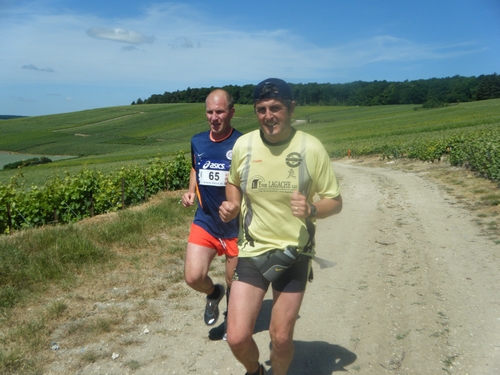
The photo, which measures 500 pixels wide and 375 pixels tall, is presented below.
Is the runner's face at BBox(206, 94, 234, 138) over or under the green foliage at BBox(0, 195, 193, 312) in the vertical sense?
over

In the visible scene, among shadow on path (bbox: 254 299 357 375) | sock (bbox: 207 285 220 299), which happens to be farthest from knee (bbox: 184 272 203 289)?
shadow on path (bbox: 254 299 357 375)

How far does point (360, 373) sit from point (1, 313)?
312cm

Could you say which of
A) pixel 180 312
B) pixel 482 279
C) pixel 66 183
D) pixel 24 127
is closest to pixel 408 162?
pixel 66 183

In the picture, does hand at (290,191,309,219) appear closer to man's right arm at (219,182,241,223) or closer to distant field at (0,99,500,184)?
man's right arm at (219,182,241,223)

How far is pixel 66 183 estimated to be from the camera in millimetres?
12125

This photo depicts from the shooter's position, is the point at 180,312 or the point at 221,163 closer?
the point at 221,163

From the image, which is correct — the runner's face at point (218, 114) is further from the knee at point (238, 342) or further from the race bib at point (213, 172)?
the knee at point (238, 342)

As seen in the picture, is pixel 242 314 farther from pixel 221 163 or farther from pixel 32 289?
pixel 32 289

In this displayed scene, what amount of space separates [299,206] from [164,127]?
74862mm

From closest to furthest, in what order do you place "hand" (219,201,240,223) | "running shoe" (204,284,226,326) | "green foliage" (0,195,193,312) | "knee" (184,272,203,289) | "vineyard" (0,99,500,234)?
1. "hand" (219,201,240,223)
2. "knee" (184,272,203,289)
3. "running shoe" (204,284,226,326)
4. "green foliage" (0,195,193,312)
5. "vineyard" (0,99,500,234)

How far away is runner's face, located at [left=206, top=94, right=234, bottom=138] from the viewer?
429cm

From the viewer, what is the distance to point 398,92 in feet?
332

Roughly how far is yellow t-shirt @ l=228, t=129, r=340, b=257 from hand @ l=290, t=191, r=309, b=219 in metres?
0.16

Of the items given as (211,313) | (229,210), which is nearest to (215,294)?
(211,313)
